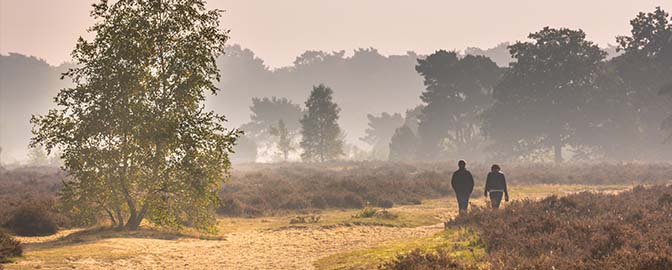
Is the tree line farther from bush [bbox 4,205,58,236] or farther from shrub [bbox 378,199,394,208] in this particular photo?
bush [bbox 4,205,58,236]

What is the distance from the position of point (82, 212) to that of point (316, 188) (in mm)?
14422

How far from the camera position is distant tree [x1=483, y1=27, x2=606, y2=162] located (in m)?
59.3

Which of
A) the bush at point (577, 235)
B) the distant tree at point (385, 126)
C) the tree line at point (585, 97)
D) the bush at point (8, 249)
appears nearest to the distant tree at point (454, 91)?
the tree line at point (585, 97)

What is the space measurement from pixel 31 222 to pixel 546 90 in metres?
54.9

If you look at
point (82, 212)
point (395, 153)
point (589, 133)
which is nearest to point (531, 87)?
point (589, 133)

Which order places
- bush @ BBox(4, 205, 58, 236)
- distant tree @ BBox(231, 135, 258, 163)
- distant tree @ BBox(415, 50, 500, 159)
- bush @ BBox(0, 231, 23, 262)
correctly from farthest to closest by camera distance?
distant tree @ BBox(231, 135, 258, 163) → distant tree @ BBox(415, 50, 500, 159) → bush @ BBox(4, 205, 58, 236) → bush @ BBox(0, 231, 23, 262)

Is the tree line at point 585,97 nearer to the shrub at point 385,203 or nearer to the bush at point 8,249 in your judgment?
the shrub at point 385,203

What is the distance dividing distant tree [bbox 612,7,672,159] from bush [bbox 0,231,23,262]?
191 feet

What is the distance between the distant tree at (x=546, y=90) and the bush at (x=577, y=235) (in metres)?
47.2

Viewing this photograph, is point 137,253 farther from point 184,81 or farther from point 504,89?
point 504,89

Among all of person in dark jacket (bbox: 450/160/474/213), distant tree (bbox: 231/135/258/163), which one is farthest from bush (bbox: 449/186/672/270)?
distant tree (bbox: 231/135/258/163)

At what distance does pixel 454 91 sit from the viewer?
2923 inches

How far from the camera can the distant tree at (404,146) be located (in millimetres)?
79806

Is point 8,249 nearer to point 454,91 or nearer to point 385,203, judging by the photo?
point 385,203
